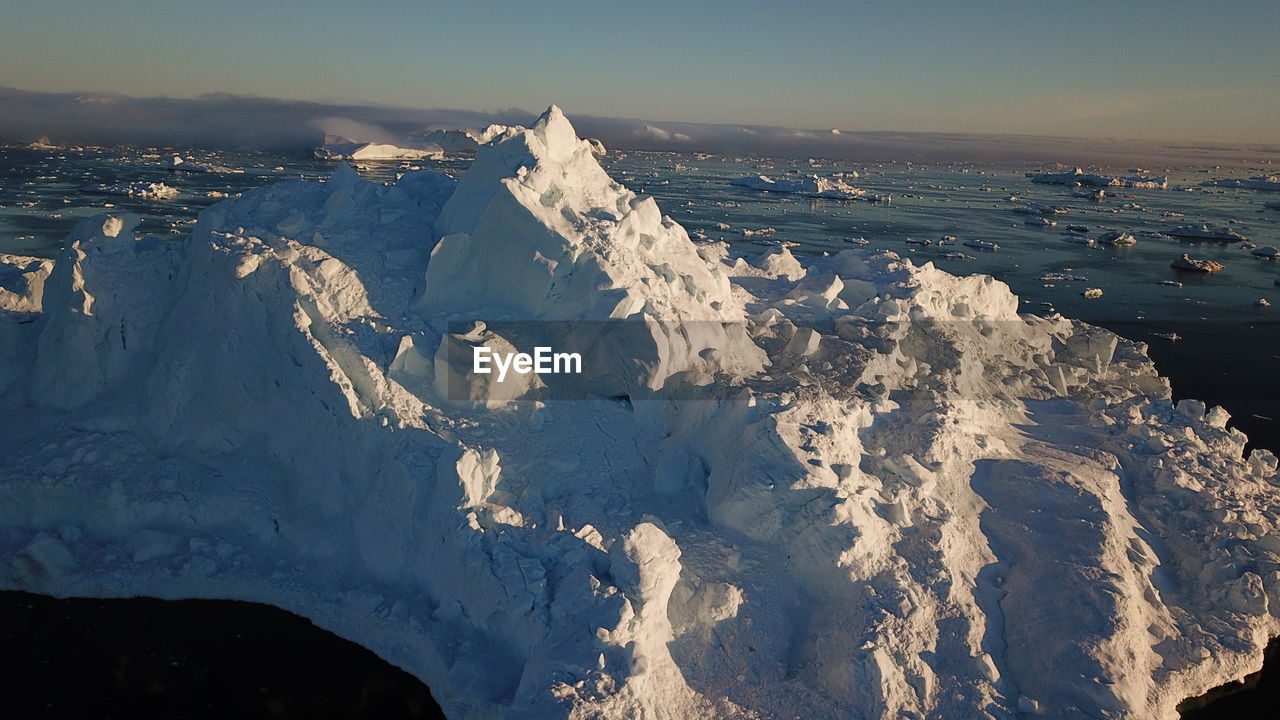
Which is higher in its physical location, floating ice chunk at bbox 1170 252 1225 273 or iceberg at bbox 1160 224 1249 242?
iceberg at bbox 1160 224 1249 242

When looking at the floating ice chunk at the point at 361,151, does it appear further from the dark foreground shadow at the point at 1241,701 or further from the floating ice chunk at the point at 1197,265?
the dark foreground shadow at the point at 1241,701

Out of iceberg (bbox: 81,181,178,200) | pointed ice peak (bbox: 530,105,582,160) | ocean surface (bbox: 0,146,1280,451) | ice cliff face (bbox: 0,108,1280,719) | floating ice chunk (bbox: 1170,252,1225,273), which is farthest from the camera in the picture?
iceberg (bbox: 81,181,178,200)

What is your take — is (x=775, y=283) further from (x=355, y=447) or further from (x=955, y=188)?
(x=955, y=188)

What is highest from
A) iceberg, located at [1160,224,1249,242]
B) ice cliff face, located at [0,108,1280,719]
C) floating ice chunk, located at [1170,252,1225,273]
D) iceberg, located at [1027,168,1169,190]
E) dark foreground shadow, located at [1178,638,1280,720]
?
iceberg, located at [1027,168,1169,190]

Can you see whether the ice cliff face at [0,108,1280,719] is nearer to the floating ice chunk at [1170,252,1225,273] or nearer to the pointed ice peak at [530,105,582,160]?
the pointed ice peak at [530,105,582,160]

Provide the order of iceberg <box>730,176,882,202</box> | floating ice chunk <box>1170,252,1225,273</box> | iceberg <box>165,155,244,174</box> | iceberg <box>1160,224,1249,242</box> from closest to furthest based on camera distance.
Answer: floating ice chunk <box>1170,252,1225,273</box>
iceberg <box>1160,224,1249,242</box>
iceberg <box>730,176,882,202</box>
iceberg <box>165,155,244,174</box>

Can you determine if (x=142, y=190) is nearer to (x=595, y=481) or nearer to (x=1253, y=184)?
(x=595, y=481)

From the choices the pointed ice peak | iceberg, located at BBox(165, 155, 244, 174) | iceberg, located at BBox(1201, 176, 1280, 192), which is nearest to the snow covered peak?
the pointed ice peak

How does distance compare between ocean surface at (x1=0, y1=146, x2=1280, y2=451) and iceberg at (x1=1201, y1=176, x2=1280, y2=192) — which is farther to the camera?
iceberg at (x1=1201, y1=176, x2=1280, y2=192)
